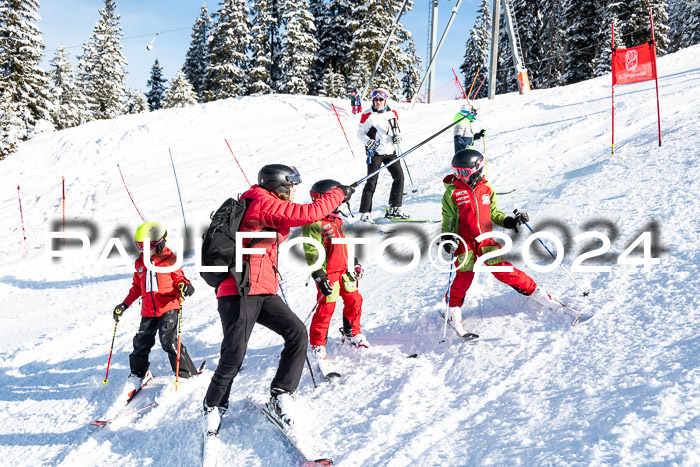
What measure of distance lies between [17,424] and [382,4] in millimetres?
36248

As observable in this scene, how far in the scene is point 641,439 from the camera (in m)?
2.47

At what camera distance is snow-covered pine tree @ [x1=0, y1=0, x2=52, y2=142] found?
28266mm

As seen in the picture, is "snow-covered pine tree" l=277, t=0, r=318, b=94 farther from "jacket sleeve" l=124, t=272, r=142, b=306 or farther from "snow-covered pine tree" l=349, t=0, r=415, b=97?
"jacket sleeve" l=124, t=272, r=142, b=306

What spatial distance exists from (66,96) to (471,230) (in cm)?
4501

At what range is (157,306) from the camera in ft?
14.8

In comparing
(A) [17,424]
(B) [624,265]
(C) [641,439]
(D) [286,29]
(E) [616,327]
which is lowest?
(A) [17,424]

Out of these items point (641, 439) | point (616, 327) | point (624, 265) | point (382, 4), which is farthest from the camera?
point (382, 4)

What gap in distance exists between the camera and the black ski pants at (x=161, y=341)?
179 inches

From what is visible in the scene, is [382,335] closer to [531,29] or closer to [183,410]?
[183,410]

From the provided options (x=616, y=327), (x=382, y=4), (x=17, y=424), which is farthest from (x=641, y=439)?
(x=382, y=4)

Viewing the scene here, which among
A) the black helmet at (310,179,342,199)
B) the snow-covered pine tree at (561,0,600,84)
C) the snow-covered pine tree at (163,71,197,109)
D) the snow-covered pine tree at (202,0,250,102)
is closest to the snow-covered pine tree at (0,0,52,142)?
the snow-covered pine tree at (163,71,197,109)

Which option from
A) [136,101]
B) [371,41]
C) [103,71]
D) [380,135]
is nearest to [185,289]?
[380,135]

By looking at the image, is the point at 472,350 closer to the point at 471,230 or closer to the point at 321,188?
the point at 471,230

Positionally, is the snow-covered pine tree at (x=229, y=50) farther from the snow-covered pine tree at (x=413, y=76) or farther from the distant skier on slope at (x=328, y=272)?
the distant skier on slope at (x=328, y=272)
